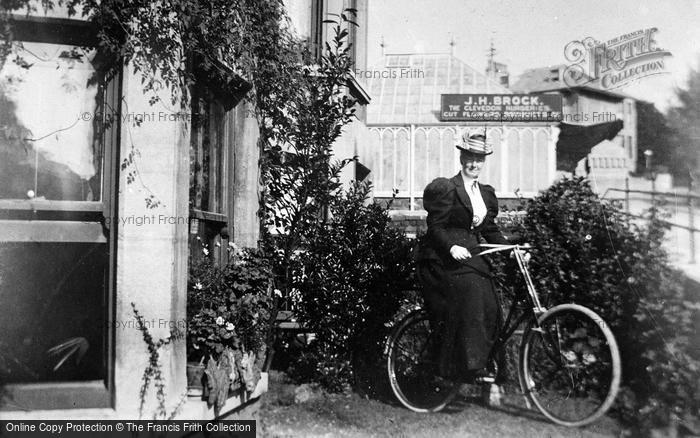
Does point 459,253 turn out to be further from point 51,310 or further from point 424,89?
point 424,89

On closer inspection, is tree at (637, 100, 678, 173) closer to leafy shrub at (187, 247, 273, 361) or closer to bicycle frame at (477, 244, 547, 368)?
bicycle frame at (477, 244, 547, 368)

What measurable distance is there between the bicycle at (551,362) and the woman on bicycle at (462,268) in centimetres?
18

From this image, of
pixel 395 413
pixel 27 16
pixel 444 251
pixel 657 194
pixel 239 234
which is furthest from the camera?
pixel 239 234

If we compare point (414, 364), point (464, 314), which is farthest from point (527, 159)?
point (464, 314)

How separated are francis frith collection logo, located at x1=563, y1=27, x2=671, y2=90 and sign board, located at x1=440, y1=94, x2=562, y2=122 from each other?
581 inches

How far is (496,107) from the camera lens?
21188 mm

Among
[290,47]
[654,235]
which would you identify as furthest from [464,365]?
[290,47]

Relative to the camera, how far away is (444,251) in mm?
4602

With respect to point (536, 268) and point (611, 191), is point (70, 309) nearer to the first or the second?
point (536, 268)

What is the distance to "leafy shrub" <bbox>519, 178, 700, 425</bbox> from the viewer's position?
13.3 ft

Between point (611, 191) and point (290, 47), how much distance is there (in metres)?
3.20

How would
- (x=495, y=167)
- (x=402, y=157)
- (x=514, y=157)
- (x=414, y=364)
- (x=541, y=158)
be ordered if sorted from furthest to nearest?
1. (x=402, y=157)
2. (x=495, y=167)
3. (x=514, y=157)
4. (x=541, y=158)
5. (x=414, y=364)

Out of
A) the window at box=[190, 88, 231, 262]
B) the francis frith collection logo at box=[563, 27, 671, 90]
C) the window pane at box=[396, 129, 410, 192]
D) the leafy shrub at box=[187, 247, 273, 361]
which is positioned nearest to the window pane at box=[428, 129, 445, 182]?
the window pane at box=[396, 129, 410, 192]

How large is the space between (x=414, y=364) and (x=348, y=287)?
3.02ft
